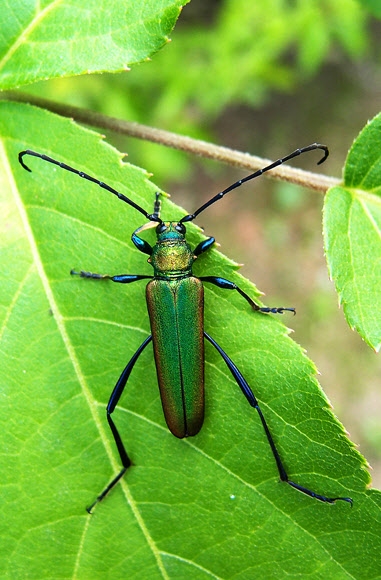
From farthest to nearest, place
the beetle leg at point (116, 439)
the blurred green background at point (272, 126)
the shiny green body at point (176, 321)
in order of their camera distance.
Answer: the blurred green background at point (272, 126), the shiny green body at point (176, 321), the beetle leg at point (116, 439)

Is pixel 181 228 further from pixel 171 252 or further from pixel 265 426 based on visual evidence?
pixel 265 426

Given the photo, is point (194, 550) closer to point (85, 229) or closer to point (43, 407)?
point (43, 407)

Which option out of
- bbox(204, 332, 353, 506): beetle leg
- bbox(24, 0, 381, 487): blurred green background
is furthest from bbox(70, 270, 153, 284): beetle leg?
bbox(24, 0, 381, 487): blurred green background

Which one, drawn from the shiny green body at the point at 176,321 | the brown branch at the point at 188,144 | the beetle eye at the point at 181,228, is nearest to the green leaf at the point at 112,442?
the brown branch at the point at 188,144

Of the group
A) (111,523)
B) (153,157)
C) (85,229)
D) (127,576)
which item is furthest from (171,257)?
(153,157)

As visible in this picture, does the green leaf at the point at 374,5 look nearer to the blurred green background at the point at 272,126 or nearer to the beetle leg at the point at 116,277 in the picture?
the beetle leg at the point at 116,277

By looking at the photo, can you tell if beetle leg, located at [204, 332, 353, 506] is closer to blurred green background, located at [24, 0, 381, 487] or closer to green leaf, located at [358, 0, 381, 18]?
green leaf, located at [358, 0, 381, 18]
